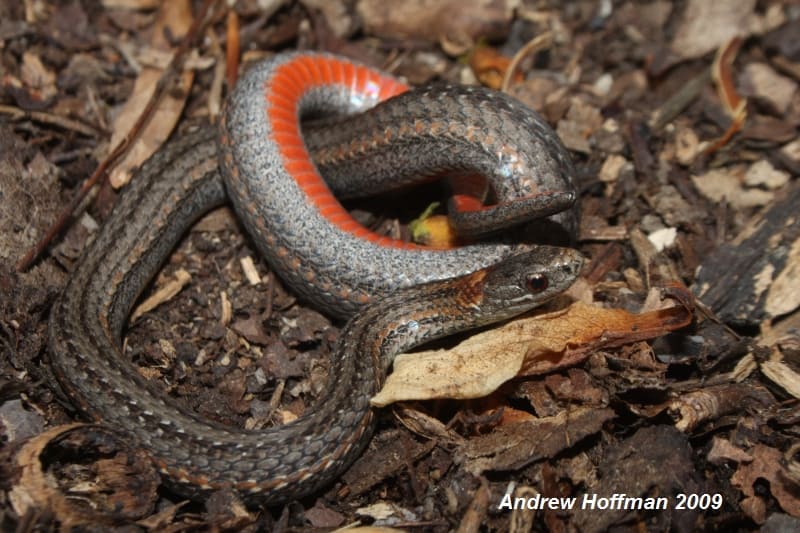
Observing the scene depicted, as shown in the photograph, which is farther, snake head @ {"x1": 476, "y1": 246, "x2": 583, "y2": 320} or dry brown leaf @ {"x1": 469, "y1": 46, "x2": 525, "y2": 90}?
dry brown leaf @ {"x1": 469, "y1": 46, "x2": 525, "y2": 90}

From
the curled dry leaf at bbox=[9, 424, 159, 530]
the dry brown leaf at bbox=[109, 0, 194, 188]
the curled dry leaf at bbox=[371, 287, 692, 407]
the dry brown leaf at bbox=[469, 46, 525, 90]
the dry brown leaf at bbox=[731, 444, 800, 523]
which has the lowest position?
the dry brown leaf at bbox=[731, 444, 800, 523]

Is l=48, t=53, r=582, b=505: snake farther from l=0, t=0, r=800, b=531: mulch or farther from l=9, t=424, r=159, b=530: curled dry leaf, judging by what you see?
l=0, t=0, r=800, b=531: mulch

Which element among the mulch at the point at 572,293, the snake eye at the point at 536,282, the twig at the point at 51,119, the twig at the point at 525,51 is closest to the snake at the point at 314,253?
the snake eye at the point at 536,282

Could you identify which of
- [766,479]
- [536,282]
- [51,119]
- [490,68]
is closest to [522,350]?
[536,282]

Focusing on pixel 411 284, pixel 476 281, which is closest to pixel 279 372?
pixel 411 284

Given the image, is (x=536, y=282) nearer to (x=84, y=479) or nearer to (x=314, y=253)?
(x=314, y=253)

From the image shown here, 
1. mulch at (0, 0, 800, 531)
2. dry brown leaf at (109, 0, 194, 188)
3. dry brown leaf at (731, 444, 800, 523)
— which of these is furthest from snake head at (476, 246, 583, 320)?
dry brown leaf at (109, 0, 194, 188)
